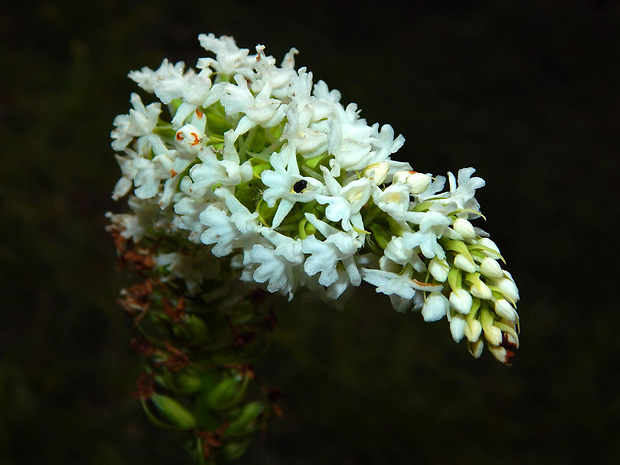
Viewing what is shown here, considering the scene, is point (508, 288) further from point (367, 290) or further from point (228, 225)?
point (367, 290)

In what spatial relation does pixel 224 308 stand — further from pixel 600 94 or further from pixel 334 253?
pixel 600 94

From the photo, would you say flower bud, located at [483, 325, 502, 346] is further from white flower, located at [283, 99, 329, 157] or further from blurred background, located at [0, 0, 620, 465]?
blurred background, located at [0, 0, 620, 465]

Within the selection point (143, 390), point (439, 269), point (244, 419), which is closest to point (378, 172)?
point (439, 269)

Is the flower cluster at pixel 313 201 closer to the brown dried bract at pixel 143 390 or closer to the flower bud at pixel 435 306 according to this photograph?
the flower bud at pixel 435 306

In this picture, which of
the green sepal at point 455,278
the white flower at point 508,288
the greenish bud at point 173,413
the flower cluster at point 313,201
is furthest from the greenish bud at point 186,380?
the white flower at point 508,288

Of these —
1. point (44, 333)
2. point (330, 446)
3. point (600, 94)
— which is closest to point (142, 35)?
point (44, 333)

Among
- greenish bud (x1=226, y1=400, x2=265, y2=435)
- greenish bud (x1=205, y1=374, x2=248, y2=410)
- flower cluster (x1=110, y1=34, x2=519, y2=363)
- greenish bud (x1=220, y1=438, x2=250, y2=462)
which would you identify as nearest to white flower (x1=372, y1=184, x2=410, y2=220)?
flower cluster (x1=110, y1=34, x2=519, y2=363)

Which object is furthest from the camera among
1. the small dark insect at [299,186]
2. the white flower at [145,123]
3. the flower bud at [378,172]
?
the white flower at [145,123]
